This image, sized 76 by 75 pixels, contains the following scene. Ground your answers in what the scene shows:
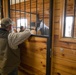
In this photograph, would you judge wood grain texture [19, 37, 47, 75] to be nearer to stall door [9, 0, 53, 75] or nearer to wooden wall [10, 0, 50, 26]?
stall door [9, 0, 53, 75]

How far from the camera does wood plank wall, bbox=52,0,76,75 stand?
1766 millimetres

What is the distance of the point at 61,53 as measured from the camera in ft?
6.14

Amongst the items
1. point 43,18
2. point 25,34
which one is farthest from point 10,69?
point 43,18

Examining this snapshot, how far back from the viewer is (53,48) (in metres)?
1.96

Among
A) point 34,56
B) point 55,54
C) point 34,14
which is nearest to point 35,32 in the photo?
point 34,14

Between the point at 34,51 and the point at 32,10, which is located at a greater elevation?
the point at 32,10

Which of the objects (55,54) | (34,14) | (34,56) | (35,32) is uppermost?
(34,14)

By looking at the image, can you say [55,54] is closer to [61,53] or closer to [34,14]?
[61,53]

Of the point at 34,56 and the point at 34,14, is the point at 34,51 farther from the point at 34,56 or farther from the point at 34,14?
the point at 34,14

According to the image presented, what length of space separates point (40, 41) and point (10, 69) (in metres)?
0.69

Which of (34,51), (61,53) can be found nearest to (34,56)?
(34,51)

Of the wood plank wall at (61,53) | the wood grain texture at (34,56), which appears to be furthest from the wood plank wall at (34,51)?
the wood plank wall at (61,53)

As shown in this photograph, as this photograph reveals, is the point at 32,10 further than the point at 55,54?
Yes

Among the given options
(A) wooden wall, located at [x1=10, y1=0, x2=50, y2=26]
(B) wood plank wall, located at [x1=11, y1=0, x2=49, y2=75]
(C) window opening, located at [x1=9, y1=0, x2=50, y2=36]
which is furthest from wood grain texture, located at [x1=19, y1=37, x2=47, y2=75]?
(A) wooden wall, located at [x1=10, y1=0, x2=50, y2=26]
